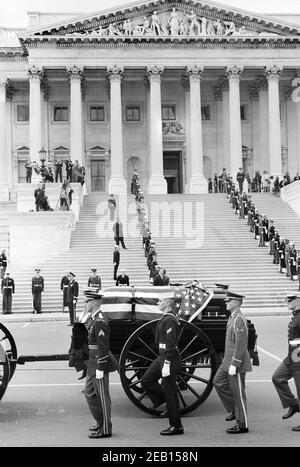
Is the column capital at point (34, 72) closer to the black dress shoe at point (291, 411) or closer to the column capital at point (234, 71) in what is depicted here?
the column capital at point (234, 71)

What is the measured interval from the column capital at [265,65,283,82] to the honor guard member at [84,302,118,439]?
44220 mm

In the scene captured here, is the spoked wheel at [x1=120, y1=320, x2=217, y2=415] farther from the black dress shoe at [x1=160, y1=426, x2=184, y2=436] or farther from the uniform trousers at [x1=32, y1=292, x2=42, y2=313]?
the uniform trousers at [x1=32, y1=292, x2=42, y2=313]

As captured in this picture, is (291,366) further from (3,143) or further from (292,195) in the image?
(3,143)

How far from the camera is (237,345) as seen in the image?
8633 millimetres

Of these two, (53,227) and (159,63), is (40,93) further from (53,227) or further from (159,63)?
(53,227)

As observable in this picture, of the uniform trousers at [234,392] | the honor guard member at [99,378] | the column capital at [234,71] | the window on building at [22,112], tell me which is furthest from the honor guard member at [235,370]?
the window on building at [22,112]

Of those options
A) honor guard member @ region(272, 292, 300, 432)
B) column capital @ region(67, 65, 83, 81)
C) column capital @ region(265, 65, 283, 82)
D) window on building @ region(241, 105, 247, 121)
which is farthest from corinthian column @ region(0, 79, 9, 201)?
honor guard member @ region(272, 292, 300, 432)

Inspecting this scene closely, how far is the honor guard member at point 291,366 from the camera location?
8703 mm

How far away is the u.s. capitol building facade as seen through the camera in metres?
→ 48.6

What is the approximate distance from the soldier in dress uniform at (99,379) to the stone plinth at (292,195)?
32629 mm

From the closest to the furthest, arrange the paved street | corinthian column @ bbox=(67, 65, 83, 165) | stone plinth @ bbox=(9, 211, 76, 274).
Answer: the paved street < stone plinth @ bbox=(9, 211, 76, 274) < corinthian column @ bbox=(67, 65, 83, 165)

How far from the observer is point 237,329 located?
8.71 meters

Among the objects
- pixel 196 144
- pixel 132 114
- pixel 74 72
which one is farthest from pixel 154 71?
pixel 196 144

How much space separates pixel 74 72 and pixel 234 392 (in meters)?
42.7
